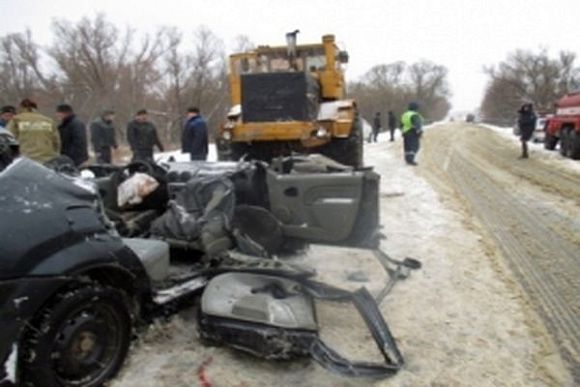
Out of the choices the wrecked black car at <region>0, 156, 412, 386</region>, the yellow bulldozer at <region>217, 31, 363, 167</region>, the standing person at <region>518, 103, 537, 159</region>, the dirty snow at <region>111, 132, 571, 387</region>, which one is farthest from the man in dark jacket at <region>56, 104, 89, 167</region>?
the standing person at <region>518, 103, 537, 159</region>

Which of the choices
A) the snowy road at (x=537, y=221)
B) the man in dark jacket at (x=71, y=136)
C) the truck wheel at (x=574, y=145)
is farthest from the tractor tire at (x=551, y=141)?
the man in dark jacket at (x=71, y=136)

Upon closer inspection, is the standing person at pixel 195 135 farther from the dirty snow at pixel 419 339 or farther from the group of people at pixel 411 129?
the group of people at pixel 411 129

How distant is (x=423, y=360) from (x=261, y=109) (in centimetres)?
705

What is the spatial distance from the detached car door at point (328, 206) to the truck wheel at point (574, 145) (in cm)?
1312

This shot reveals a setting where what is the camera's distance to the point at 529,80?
74.6 meters

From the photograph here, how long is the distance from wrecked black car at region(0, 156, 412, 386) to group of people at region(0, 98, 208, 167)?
129 cm

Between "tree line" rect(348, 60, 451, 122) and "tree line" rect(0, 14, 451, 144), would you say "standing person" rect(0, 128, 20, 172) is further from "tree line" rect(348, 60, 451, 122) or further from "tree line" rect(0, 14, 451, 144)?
"tree line" rect(348, 60, 451, 122)

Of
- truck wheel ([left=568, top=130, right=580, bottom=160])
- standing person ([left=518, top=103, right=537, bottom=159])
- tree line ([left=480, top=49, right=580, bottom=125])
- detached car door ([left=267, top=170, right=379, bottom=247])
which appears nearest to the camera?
detached car door ([left=267, top=170, right=379, bottom=247])

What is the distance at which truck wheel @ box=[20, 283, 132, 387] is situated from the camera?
274 cm

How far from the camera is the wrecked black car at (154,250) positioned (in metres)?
2.74

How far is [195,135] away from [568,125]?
12.4 metres

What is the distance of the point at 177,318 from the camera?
13.1 feet

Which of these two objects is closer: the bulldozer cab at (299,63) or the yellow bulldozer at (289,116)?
the yellow bulldozer at (289,116)

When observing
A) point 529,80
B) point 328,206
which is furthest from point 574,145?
point 529,80
